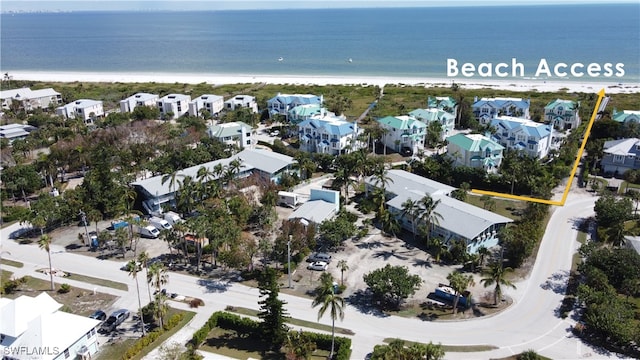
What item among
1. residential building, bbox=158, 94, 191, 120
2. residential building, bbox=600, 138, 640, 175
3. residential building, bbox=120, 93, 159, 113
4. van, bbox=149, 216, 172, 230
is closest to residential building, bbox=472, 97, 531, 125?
A: residential building, bbox=600, 138, 640, 175

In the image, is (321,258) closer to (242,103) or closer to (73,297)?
(73,297)

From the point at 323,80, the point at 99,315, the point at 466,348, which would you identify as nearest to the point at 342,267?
the point at 466,348

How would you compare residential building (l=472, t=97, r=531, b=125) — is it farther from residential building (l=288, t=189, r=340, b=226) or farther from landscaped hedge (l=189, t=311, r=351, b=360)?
landscaped hedge (l=189, t=311, r=351, b=360)

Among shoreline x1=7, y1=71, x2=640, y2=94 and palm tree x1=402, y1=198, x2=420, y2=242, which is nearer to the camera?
palm tree x1=402, y1=198, x2=420, y2=242

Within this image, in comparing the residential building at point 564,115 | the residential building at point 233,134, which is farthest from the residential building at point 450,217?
the residential building at point 564,115

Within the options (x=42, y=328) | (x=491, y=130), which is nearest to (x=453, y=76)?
(x=491, y=130)

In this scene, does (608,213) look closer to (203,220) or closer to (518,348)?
(518,348)
